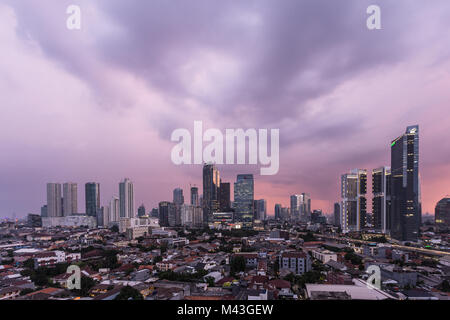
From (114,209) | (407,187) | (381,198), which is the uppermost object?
(407,187)

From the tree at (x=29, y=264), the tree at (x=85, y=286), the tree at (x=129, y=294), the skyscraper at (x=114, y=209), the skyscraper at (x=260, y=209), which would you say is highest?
the tree at (x=129, y=294)

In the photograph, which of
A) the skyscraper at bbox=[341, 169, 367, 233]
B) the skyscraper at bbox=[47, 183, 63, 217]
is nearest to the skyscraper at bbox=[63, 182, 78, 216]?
the skyscraper at bbox=[47, 183, 63, 217]

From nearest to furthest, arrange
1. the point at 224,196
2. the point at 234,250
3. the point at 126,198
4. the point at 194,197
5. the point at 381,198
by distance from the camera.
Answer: the point at 234,250 < the point at 381,198 < the point at 126,198 < the point at 194,197 < the point at 224,196

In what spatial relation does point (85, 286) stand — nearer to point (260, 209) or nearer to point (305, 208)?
point (305, 208)

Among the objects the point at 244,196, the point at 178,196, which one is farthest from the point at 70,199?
the point at 244,196

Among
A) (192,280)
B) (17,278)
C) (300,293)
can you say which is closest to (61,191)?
(17,278)

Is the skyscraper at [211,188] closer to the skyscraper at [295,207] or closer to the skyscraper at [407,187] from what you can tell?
the skyscraper at [295,207]

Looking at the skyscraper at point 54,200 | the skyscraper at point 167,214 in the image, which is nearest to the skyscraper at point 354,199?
the skyscraper at point 167,214
